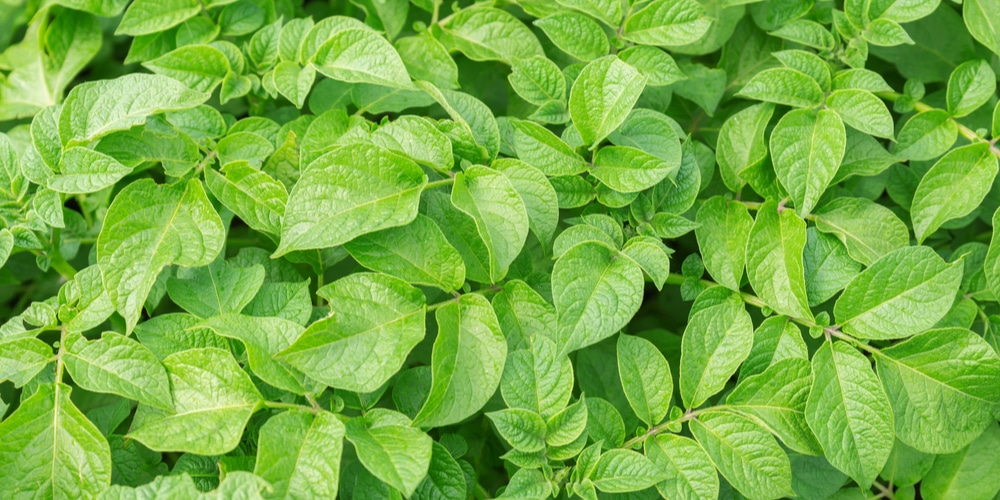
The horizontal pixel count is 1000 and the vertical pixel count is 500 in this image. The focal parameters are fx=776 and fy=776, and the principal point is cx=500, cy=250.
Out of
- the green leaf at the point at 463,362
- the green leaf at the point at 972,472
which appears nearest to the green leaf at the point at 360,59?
the green leaf at the point at 463,362

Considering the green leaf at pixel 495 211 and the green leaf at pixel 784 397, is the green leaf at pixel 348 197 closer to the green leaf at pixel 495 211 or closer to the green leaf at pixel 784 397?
the green leaf at pixel 495 211

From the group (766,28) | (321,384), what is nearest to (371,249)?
(321,384)

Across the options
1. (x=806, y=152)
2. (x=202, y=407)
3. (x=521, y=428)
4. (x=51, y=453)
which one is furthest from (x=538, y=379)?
(x=51, y=453)

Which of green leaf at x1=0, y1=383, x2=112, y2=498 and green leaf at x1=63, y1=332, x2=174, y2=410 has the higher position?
green leaf at x1=63, y1=332, x2=174, y2=410

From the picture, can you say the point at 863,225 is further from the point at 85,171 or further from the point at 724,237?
the point at 85,171

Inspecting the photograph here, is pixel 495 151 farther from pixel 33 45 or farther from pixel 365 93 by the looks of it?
pixel 33 45

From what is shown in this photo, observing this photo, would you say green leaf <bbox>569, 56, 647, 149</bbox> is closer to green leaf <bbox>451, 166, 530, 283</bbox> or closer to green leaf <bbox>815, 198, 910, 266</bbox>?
green leaf <bbox>451, 166, 530, 283</bbox>

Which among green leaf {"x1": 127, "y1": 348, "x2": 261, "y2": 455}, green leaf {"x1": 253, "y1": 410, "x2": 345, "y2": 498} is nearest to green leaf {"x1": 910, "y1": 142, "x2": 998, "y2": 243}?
green leaf {"x1": 253, "y1": 410, "x2": 345, "y2": 498}
